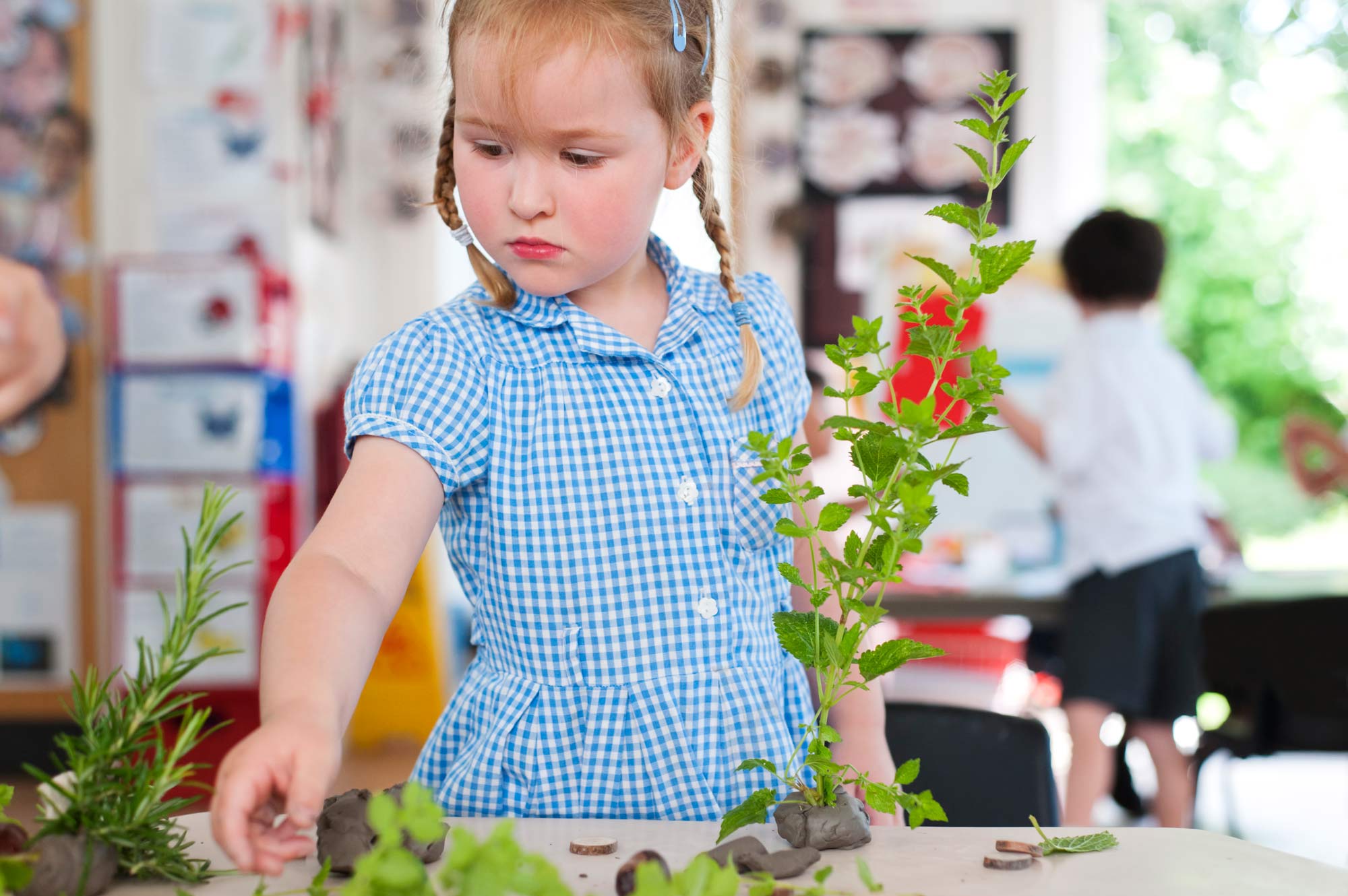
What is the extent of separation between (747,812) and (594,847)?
8 cm

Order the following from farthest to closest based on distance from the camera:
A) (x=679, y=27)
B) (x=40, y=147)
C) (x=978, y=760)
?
(x=40, y=147)
(x=978, y=760)
(x=679, y=27)

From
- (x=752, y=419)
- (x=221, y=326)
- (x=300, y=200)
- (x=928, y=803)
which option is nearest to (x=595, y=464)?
(x=752, y=419)

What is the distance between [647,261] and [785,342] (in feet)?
0.44

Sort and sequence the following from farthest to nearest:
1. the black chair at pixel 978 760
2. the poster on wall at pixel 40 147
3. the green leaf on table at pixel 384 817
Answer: the poster on wall at pixel 40 147, the black chair at pixel 978 760, the green leaf on table at pixel 384 817

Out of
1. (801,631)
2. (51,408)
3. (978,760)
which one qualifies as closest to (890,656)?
(801,631)

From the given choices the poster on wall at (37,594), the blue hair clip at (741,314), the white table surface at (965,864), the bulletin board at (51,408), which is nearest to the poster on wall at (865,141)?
the bulletin board at (51,408)

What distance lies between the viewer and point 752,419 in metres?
1.01

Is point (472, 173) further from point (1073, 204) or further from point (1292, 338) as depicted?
point (1292, 338)

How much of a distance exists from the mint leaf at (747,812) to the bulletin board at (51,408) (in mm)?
3325

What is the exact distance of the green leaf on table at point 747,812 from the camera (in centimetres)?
64

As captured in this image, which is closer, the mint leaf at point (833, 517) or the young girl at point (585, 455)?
the mint leaf at point (833, 517)

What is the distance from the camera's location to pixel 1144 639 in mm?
2572

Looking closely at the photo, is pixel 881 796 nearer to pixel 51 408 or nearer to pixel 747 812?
pixel 747 812

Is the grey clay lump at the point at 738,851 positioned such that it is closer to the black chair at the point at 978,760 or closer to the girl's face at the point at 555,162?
the girl's face at the point at 555,162
